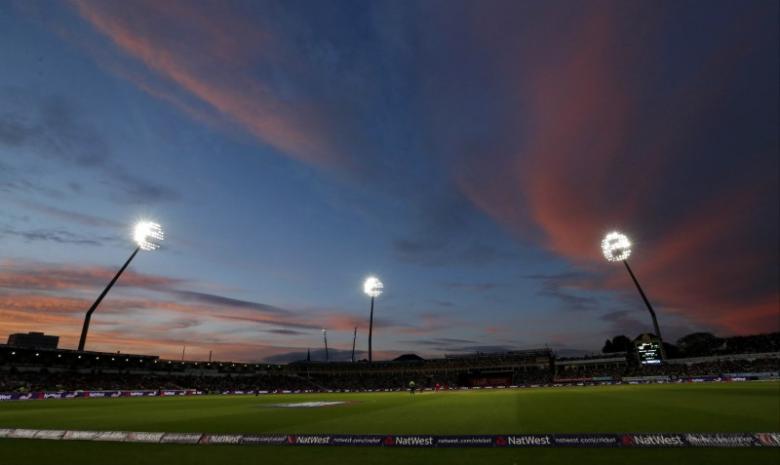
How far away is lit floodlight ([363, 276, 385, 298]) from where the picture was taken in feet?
354

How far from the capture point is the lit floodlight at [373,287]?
107850mm

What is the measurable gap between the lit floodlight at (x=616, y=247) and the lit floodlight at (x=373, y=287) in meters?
56.3

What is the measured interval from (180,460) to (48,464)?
306 cm

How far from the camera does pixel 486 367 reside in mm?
104375

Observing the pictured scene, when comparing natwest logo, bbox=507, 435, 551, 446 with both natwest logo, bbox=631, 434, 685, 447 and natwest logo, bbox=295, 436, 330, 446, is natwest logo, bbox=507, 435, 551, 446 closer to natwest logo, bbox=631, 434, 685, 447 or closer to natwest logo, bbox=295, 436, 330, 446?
natwest logo, bbox=631, 434, 685, 447

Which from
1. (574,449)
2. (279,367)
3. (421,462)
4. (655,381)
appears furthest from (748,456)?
(279,367)

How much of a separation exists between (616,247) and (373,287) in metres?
59.7

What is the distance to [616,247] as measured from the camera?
77.0 metres

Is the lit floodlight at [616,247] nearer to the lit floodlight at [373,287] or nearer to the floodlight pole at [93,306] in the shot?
the lit floodlight at [373,287]

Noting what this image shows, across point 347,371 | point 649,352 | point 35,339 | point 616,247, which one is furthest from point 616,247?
point 35,339

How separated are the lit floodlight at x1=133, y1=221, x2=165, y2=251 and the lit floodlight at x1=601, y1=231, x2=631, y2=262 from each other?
85.5 metres

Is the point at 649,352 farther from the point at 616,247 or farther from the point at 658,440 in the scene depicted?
the point at 658,440

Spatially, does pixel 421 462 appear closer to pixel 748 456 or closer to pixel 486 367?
pixel 748 456

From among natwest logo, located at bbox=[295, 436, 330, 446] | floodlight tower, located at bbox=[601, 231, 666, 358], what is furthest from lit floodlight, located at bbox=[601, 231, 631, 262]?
natwest logo, located at bbox=[295, 436, 330, 446]
